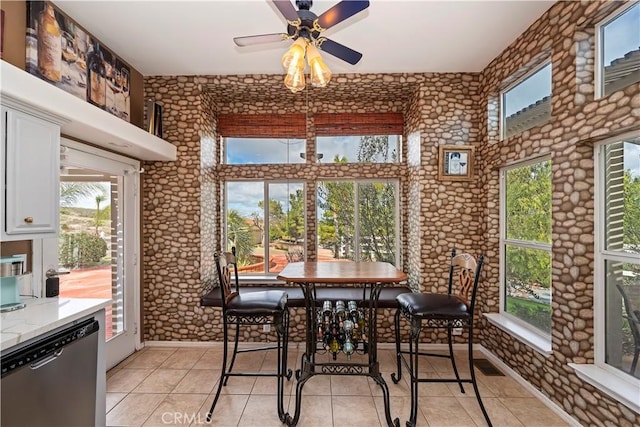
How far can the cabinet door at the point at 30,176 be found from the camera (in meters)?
1.75

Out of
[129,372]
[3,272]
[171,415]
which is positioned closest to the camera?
[3,272]

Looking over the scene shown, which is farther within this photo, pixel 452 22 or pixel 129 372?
pixel 129 372

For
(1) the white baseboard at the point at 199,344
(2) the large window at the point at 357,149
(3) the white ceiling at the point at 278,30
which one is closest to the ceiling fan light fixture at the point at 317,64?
(3) the white ceiling at the point at 278,30

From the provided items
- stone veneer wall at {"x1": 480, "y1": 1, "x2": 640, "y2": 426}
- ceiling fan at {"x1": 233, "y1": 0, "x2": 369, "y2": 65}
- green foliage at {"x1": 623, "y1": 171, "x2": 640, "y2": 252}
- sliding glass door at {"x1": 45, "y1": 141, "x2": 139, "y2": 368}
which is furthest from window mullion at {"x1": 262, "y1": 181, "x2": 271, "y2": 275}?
green foliage at {"x1": 623, "y1": 171, "x2": 640, "y2": 252}

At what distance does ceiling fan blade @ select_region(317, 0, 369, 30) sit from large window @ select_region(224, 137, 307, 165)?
2.32 m

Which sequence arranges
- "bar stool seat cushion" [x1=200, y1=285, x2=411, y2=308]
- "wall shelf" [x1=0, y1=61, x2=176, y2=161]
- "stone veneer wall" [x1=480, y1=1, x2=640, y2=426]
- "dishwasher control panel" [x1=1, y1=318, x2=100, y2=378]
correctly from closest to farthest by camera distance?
"dishwasher control panel" [x1=1, y1=318, x2=100, y2=378] → "wall shelf" [x1=0, y1=61, x2=176, y2=161] → "stone veneer wall" [x1=480, y1=1, x2=640, y2=426] → "bar stool seat cushion" [x1=200, y1=285, x2=411, y2=308]

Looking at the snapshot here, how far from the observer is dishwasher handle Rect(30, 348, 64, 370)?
60.2 inches

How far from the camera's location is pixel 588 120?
210 centimetres

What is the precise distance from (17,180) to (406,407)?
307cm

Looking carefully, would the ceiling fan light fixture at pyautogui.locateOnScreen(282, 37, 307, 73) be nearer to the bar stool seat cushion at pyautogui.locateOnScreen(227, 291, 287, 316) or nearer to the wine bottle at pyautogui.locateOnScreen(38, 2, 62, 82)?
the bar stool seat cushion at pyautogui.locateOnScreen(227, 291, 287, 316)

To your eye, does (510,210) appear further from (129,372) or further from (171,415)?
(129,372)

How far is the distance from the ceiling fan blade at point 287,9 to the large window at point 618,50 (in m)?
2.11

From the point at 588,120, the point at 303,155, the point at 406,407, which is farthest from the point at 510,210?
the point at 303,155

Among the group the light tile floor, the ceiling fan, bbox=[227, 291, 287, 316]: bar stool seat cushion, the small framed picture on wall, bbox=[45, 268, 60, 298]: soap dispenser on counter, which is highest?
the ceiling fan
